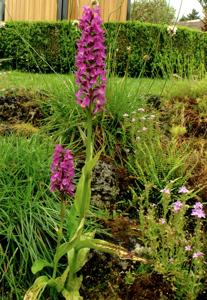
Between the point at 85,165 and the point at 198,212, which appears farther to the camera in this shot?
the point at 198,212

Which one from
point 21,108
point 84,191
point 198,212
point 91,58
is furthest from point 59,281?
point 21,108

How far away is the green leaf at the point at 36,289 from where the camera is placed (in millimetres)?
2701

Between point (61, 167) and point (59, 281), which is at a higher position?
point (61, 167)

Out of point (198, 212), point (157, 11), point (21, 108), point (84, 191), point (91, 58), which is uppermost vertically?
point (91, 58)

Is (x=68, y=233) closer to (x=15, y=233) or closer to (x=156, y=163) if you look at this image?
(x=15, y=233)

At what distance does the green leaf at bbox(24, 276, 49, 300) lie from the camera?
8.86ft

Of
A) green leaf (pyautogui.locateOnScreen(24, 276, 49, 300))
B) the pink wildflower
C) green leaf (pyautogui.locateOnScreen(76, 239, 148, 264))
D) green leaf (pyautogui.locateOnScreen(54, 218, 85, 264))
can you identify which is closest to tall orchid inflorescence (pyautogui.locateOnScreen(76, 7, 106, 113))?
green leaf (pyautogui.locateOnScreen(54, 218, 85, 264))

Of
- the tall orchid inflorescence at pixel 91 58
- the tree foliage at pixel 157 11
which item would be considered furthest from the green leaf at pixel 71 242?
the tree foliage at pixel 157 11

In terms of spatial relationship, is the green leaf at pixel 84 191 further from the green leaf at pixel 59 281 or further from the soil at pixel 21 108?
the soil at pixel 21 108

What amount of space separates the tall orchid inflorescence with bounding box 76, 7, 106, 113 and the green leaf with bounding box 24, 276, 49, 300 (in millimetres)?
958

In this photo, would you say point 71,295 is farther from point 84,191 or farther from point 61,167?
point 61,167

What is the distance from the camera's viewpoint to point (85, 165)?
2.54m

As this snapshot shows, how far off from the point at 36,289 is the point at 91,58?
1.16m

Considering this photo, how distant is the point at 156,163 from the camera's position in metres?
4.19
